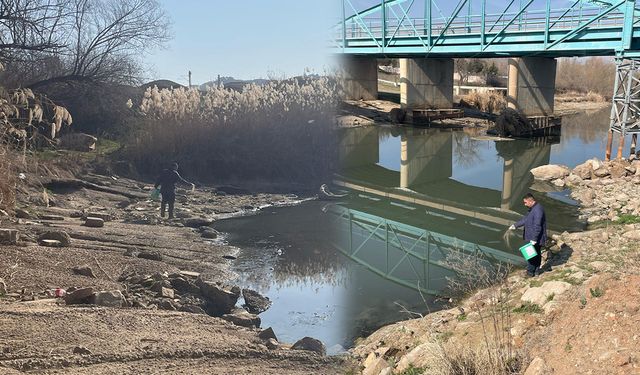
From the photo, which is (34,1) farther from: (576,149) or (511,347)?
(576,149)

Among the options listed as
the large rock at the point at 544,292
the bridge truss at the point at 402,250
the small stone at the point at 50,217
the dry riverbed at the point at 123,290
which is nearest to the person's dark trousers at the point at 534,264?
the bridge truss at the point at 402,250

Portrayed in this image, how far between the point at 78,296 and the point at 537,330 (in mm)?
2771

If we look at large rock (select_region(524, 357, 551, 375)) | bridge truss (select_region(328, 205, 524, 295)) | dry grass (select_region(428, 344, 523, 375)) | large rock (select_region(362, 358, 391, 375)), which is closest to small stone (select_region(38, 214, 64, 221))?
bridge truss (select_region(328, 205, 524, 295))

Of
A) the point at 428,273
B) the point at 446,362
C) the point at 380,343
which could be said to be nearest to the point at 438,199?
the point at 428,273

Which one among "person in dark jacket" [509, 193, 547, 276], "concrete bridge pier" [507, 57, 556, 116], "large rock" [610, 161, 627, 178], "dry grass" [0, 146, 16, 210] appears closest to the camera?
"dry grass" [0, 146, 16, 210]

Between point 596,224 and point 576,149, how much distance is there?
34.0ft

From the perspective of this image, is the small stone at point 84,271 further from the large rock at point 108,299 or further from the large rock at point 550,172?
the large rock at point 550,172

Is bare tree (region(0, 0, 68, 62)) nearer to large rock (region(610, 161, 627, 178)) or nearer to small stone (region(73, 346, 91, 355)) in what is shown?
small stone (region(73, 346, 91, 355))

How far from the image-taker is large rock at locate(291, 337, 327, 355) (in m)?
3.31

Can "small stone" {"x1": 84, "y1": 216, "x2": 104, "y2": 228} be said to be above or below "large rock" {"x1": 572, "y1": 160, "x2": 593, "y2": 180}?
above

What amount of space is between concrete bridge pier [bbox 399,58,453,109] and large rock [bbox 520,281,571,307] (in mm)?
18681

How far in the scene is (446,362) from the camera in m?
2.88

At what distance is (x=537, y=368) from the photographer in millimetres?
2904

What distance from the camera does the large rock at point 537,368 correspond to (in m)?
2.89
